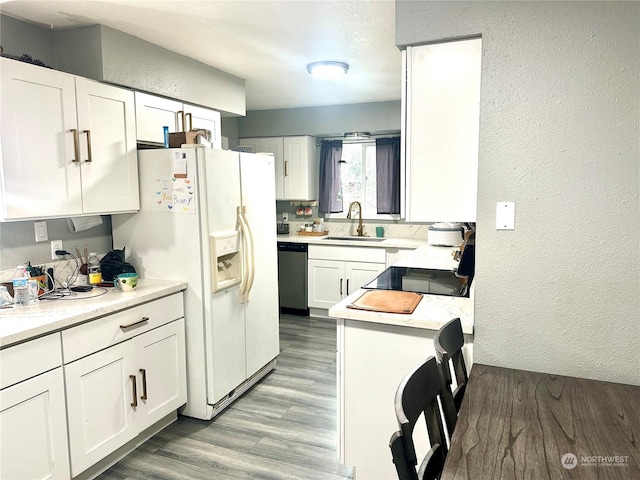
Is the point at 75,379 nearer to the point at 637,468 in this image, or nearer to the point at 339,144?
the point at 637,468

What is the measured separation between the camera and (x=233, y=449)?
2520mm

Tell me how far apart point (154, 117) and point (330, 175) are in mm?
2764

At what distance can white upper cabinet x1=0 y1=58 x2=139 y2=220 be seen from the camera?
80.5 inches

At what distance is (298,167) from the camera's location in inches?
207

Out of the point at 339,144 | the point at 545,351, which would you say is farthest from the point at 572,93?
the point at 339,144

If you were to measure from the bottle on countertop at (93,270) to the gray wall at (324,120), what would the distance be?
121 inches

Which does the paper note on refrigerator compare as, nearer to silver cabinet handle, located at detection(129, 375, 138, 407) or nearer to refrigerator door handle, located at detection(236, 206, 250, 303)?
refrigerator door handle, located at detection(236, 206, 250, 303)

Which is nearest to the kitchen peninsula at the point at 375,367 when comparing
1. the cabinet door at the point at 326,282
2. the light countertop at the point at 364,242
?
the light countertop at the point at 364,242

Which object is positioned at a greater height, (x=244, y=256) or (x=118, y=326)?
(x=244, y=256)

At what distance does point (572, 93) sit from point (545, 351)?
999 mm

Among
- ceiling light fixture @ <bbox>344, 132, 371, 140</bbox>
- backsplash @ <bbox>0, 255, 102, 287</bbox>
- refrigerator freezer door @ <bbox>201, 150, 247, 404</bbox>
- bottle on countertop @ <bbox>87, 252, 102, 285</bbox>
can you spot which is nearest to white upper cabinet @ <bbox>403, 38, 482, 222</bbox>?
refrigerator freezer door @ <bbox>201, 150, 247, 404</bbox>

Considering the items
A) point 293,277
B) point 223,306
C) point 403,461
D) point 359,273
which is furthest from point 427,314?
point 293,277

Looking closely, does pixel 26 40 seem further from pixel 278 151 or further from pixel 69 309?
pixel 278 151

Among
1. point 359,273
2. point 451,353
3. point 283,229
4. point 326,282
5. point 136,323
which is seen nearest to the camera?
point 451,353
